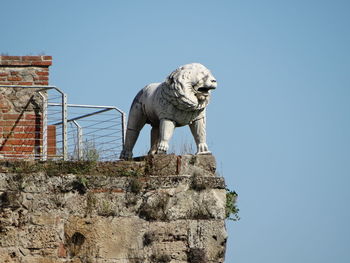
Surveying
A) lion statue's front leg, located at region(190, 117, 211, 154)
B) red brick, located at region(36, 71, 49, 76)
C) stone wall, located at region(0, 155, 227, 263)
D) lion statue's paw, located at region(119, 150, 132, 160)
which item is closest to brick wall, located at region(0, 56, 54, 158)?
red brick, located at region(36, 71, 49, 76)

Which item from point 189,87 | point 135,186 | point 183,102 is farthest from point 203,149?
point 135,186

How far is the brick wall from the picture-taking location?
15.3m

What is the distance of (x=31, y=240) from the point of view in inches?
502

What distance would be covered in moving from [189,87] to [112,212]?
1.94 m

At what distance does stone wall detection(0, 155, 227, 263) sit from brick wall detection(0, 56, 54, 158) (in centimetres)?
212

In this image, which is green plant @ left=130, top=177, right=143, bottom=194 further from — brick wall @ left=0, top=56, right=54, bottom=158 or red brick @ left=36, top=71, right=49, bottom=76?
red brick @ left=36, top=71, right=49, bottom=76

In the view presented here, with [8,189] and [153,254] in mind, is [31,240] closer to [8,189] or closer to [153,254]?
[8,189]

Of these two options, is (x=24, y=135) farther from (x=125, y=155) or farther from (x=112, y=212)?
(x=112, y=212)

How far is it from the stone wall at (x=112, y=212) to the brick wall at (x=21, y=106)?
2.12 metres

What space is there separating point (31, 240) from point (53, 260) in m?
0.36

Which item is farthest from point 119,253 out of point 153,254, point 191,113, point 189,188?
point 191,113

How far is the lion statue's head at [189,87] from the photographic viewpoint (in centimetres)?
1357

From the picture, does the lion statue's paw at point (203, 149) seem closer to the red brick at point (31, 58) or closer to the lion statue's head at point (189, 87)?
the lion statue's head at point (189, 87)

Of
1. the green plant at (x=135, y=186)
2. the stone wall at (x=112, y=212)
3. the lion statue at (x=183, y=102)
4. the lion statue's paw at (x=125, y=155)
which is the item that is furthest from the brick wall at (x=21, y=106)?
the green plant at (x=135, y=186)
